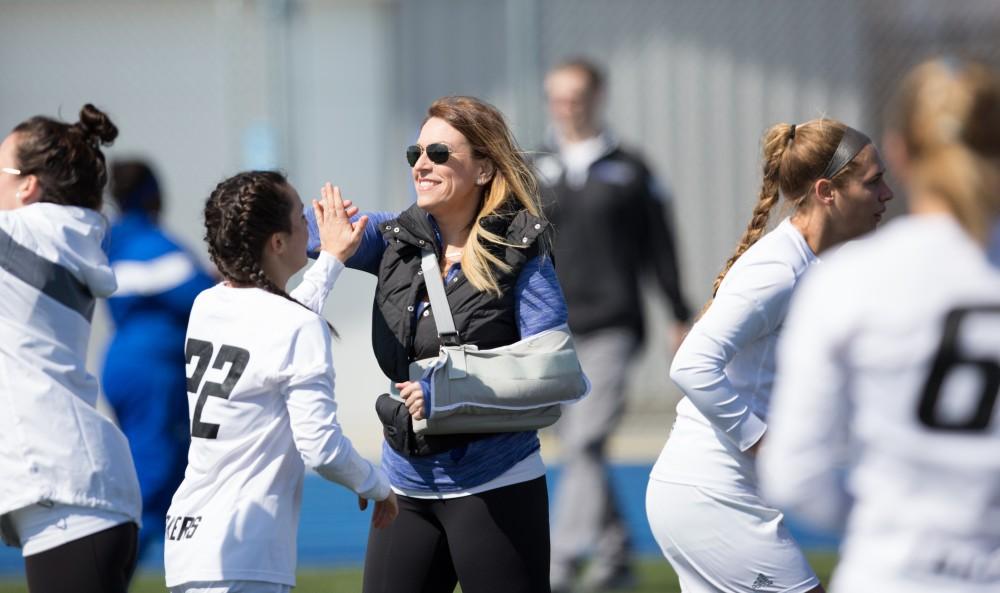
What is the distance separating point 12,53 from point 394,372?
9016 mm

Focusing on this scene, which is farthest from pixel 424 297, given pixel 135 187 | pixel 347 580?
pixel 347 580

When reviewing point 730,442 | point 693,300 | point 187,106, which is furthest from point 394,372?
point 187,106

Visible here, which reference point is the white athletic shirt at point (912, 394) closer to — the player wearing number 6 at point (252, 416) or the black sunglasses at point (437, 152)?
the player wearing number 6 at point (252, 416)

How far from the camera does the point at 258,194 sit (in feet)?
11.7

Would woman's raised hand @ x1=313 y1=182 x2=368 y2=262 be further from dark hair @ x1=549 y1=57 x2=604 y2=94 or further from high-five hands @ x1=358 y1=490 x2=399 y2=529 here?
dark hair @ x1=549 y1=57 x2=604 y2=94

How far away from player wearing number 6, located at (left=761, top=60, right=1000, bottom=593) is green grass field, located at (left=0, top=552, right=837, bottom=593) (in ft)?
13.8

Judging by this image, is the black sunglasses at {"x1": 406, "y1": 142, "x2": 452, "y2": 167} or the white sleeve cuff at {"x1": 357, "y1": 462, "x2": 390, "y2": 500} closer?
the white sleeve cuff at {"x1": 357, "y1": 462, "x2": 390, "y2": 500}

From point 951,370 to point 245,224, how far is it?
1858 millimetres

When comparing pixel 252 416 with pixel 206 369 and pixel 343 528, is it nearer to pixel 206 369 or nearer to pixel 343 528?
pixel 206 369

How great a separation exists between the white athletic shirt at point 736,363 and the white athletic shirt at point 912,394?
1.08 m

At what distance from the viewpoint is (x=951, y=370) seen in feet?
7.59

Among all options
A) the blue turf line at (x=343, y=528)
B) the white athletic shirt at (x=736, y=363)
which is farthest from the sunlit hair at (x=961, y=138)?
the blue turf line at (x=343, y=528)

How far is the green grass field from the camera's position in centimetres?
664

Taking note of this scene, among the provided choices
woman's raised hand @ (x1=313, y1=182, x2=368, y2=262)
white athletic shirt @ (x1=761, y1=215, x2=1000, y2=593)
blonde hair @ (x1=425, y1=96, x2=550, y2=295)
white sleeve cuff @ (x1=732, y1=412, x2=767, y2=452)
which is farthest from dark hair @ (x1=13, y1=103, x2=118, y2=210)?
white athletic shirt @ (x1=761, y1=215, x2=1000, y2=593)
